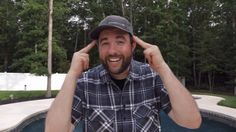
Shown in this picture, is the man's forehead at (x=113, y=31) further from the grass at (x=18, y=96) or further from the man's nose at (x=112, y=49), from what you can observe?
the grass at (x=18, y=96)

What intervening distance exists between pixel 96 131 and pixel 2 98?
51.1 feet

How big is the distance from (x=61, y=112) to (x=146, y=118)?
0.42m

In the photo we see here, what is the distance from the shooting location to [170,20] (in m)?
25.1

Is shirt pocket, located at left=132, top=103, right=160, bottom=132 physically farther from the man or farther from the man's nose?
the man's nose

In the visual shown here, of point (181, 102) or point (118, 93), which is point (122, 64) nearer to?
point (118, 93)

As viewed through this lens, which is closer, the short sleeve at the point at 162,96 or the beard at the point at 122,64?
the beard at the point at 122,64

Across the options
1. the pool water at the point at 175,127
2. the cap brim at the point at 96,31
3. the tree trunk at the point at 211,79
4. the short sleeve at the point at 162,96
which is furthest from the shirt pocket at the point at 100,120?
the tree trunk at the point at 211,79

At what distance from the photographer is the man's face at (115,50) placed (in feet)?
6.16

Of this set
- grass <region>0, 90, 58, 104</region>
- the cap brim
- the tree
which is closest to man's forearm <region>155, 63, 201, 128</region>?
the cap brim

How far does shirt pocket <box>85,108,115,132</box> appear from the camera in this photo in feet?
6.24

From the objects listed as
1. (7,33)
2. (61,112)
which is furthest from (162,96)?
(7,33)

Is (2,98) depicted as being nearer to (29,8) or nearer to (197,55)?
(29,8)

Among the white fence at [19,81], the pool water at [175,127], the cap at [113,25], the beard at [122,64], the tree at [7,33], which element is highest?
the tree at [7,33]

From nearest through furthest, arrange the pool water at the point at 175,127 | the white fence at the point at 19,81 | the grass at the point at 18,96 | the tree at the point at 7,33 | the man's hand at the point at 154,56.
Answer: the man's hand at the point at 154,56 < the pool water at the point at 175,127 < the grass at the point at 18,96 < the white fence at the point at 19,81 < the tree at the point at 7,33
